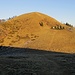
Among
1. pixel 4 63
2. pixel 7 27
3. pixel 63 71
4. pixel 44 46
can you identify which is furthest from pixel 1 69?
pixel 7 27

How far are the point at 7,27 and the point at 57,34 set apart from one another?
12317 mm

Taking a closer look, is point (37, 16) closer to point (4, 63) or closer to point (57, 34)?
point (57, 34)

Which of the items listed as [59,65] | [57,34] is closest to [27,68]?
[59,65]

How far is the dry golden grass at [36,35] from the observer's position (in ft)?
144

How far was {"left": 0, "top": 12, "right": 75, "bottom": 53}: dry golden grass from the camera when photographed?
Result: 44.0m

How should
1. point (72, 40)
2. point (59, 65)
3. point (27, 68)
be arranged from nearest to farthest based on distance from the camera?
point (27, 68) < point (59, 65) < point (72, 40)

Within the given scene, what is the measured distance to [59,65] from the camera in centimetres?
1909

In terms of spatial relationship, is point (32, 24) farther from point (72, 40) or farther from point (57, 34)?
point (72, 40)

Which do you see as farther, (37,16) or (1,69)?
(37,16)

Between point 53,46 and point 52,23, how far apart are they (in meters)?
16.8

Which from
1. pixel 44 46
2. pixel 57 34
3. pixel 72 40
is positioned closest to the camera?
pixel 44 46

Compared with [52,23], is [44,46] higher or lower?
lower

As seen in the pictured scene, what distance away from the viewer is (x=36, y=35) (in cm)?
5153

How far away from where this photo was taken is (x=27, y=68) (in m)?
17.1
